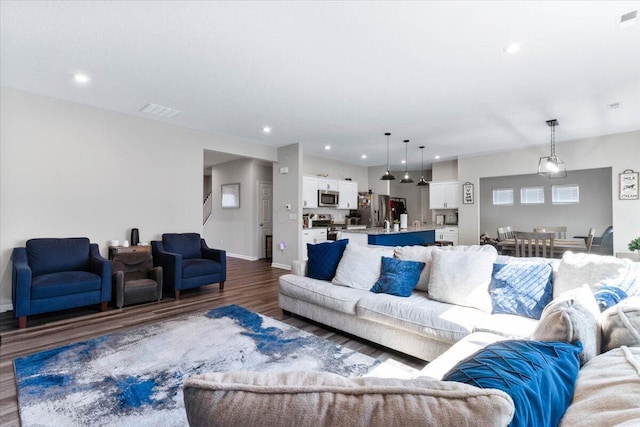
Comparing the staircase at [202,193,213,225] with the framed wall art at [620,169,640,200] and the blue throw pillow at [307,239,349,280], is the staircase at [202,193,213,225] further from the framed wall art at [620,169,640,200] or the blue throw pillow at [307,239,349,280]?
the framed wall art at [620,169,640,200]

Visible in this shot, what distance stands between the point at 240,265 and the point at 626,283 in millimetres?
6328

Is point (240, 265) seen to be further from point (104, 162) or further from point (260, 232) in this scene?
point (104, 162)

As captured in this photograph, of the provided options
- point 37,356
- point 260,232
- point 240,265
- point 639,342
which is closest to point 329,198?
point 260,232

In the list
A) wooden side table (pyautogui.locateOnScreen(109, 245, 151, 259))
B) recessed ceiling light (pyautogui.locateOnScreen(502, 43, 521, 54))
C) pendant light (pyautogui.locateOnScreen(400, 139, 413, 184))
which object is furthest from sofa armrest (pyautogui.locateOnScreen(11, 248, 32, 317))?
pendant light (pyautogui.locateOnScreen(400, 139, 413, 184))

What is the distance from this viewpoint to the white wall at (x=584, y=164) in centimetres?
553

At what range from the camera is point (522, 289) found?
2357 mm

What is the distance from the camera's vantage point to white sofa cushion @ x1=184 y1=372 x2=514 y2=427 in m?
0.49

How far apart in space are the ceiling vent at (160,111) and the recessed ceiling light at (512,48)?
13.9 feet

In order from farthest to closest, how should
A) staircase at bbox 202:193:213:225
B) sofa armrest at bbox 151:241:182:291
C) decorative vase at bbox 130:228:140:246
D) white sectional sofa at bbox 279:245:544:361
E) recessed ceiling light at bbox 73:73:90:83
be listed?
staircase at bbox 202:193:213:225 → decorative vase at bbox 130:228:140:246 → sofa armrest at bbox 151:241:182:291 → recessed ceiling light at bbox 73:73:90:83 → white sectional sofa at bbox 279:245:544:361

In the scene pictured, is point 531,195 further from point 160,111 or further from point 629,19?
point 160,111

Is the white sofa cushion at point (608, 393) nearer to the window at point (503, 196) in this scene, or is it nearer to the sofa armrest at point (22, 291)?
the sofa armrest at point (22, 291)

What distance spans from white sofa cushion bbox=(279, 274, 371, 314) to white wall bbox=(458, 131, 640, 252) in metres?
5.14

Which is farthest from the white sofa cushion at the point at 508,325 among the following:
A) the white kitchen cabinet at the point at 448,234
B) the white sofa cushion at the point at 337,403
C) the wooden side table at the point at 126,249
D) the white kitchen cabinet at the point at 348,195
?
the white kitchen cabinet at the point at 348,195

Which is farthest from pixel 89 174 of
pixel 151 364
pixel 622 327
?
pixel 622 327
